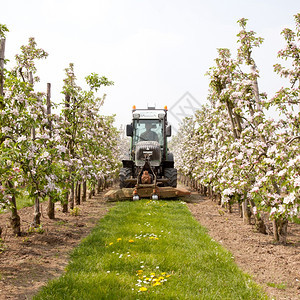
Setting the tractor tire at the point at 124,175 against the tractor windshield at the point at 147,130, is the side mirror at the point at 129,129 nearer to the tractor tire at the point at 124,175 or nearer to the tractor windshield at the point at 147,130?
the tractor windshield at the point at 147,130

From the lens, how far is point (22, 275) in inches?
219

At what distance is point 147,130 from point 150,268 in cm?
1312

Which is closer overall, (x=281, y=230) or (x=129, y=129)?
(x=281, y=230)

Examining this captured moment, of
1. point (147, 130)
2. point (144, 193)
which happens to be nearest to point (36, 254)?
point (144, 193)

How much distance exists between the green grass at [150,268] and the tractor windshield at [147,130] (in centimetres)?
956

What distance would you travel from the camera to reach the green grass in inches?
187

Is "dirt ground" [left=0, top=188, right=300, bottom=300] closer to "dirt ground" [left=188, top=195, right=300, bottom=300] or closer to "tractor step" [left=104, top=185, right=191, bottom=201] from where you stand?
"dirt ground" [left=188, top=195, right=300, bottom=300]

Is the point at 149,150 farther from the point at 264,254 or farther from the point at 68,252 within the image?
the point at 264,254

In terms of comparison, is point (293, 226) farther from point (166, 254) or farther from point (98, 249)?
point (98, 249)

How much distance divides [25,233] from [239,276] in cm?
569

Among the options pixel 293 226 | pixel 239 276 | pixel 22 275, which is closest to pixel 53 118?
pixel 22 275

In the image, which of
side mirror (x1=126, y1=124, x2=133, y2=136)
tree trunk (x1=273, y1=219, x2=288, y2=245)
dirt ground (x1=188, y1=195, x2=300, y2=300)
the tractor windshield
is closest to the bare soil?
dirt ground (x1=188, y1=195, x2=300, y2=300)

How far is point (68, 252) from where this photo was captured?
7035 mm

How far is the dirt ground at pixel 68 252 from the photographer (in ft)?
17.1
